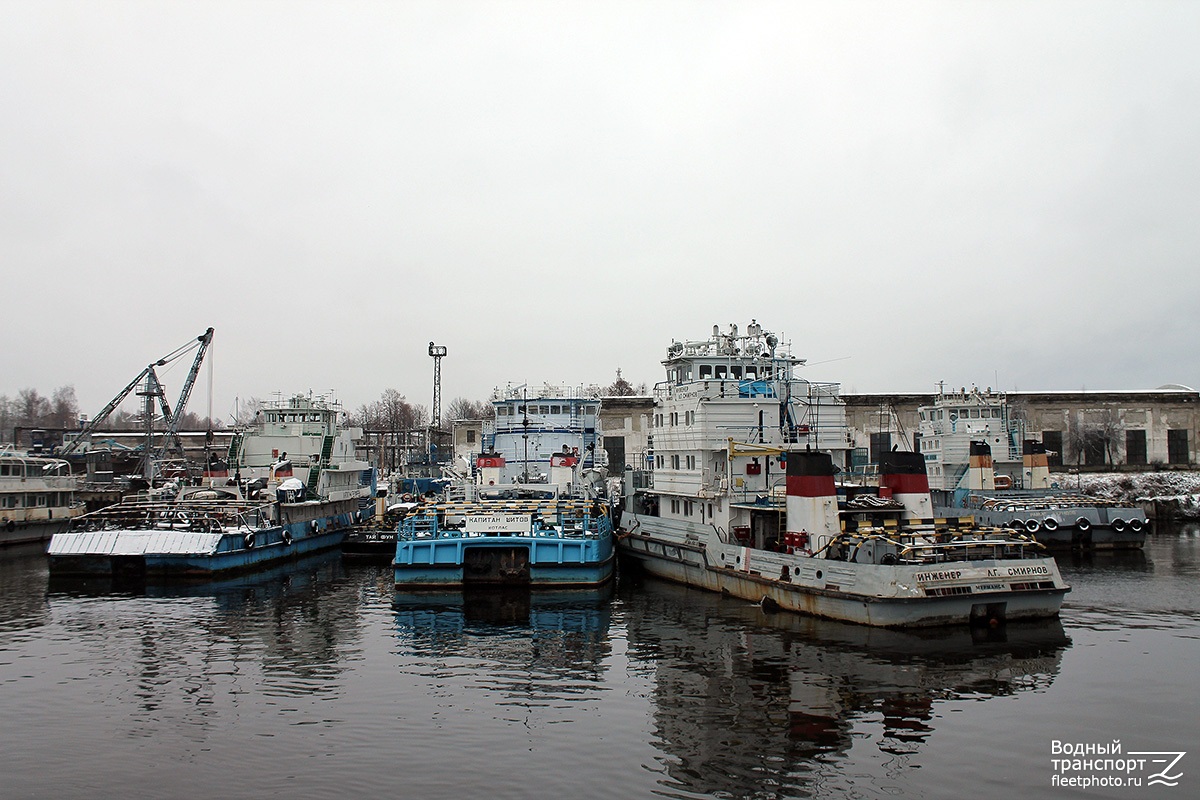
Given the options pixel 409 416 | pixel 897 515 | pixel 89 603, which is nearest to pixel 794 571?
pixel 897 515

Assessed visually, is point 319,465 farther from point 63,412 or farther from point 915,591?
point 63,412

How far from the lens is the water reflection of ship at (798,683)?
13.1m

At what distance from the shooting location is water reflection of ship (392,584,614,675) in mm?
20000

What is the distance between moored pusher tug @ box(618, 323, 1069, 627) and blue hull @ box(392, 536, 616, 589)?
158 inches

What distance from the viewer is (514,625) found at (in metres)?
23.4

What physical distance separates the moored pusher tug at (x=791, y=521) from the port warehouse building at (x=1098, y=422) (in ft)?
114

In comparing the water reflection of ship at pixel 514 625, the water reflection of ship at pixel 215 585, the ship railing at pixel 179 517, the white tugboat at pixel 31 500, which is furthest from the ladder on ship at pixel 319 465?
the water reflection of ship at pixel 514 625

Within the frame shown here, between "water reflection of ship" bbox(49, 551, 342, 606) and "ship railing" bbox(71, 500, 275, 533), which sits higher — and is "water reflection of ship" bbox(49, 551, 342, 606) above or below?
below

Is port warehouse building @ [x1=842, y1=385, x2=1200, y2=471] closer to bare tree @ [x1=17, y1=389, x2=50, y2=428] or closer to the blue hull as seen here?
the blue hull

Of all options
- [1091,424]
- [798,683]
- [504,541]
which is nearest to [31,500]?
[504,541]

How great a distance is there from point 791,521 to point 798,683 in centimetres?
733

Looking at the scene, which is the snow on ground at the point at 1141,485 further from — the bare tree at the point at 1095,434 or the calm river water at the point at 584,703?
the calm river water at the point at 584,703

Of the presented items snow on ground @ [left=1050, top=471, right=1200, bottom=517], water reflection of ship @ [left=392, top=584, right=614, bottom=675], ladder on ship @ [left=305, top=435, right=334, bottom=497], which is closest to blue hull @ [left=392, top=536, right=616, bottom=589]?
water reflection of ship @ [left=392, top=584, right=614, bottom=675]

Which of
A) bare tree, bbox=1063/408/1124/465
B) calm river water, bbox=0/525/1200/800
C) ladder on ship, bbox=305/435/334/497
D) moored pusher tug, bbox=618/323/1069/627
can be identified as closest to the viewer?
calm river water, bbox=0/525/1200/800
